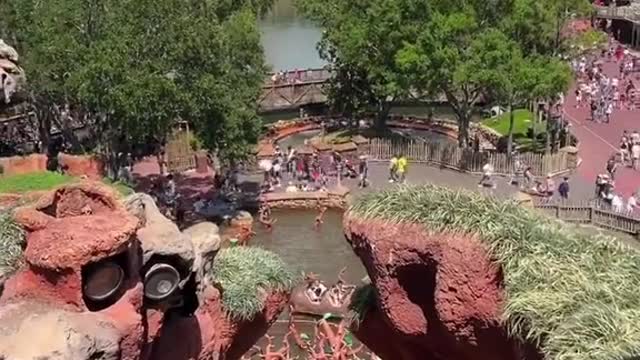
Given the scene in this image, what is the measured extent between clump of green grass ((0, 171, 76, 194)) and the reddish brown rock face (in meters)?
9.61

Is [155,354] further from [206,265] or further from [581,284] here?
[581,284]

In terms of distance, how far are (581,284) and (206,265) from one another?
4855 millimetres

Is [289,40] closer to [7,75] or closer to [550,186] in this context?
[550,186]

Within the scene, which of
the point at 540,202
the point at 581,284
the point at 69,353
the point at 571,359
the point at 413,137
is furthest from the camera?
the point at 413,137

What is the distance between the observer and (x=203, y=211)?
3375 cm

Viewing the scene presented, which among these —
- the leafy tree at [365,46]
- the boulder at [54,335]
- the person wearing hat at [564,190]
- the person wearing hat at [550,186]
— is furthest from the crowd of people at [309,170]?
the boulder at [54,335]

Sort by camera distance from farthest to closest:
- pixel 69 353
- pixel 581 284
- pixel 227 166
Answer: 1. pixel 227 166
2. pixel 581 284
3. pixel 69 353

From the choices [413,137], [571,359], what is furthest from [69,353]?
[413,137]

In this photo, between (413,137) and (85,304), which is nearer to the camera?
(85,304)

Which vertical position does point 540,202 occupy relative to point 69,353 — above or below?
below

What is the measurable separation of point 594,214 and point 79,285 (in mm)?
24114

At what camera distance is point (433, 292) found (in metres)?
14.3

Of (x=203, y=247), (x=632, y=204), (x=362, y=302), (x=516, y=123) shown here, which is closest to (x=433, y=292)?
(x=362, y=302)

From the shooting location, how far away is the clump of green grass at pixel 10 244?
12.2m
